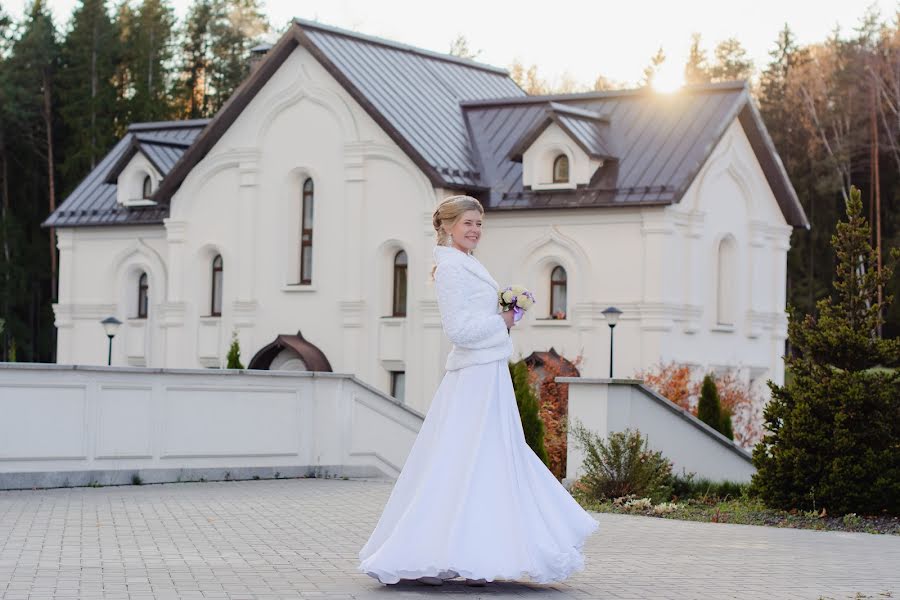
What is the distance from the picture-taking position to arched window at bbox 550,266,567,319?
130 feet

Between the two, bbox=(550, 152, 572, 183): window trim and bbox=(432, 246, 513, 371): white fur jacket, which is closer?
bbox=(432, 246, 513, 371): white fur jacket

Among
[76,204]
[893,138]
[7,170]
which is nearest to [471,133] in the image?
[76,204]

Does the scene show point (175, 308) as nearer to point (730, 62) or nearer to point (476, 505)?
point (476, 505)

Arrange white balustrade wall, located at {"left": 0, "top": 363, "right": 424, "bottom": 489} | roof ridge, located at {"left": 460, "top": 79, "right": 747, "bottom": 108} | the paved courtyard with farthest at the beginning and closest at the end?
roof ridge, located at {"left": 460, "top": 79, "right": 747, "bottom": 108} → white balustrade wall, located at {"left": 0, "top": 363, "right": 424, "bottom": 489} → the paved courtyard

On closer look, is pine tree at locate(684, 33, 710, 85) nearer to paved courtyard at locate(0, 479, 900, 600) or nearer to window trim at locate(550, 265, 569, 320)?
window trim at locate(550, 265, 569, 320)

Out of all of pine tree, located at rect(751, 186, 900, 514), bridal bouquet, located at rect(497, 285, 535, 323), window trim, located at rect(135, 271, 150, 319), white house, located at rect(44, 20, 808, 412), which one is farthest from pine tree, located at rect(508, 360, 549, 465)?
window trim, located at rect(135, 271, 150, 319)

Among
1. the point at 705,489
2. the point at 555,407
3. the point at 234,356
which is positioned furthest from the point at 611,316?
the point at 705,489

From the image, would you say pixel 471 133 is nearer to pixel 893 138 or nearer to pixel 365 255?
pixel 365 255

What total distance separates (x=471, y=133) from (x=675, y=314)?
7830 mm

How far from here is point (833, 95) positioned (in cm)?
6425

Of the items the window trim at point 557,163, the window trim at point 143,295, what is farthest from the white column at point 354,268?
the window trim at point 143,295

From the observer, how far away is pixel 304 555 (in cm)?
1124

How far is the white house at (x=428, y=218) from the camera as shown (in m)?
38.8

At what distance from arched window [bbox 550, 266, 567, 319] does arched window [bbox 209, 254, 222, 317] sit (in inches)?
391
